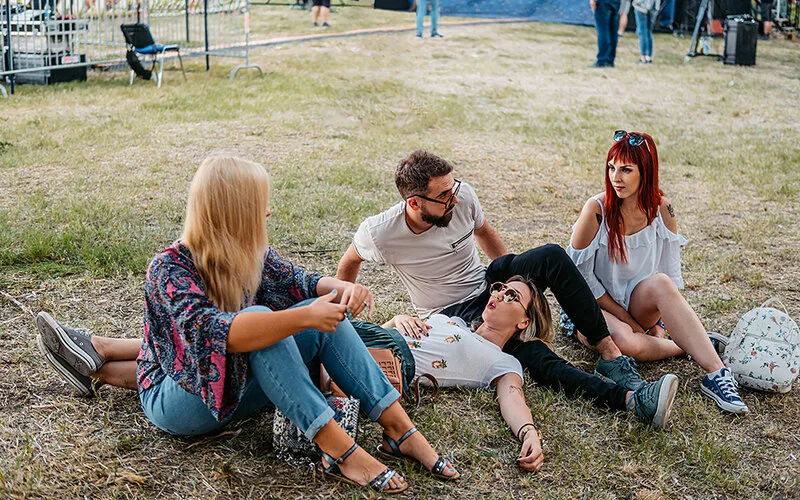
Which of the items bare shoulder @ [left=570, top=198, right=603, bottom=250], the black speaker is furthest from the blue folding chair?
the black speaker

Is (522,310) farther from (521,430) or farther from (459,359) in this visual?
(521,430)

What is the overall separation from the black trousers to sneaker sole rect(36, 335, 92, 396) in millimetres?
1648

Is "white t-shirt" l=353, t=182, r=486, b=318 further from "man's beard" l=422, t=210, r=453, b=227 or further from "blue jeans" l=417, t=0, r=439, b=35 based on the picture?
"blue jeans" l=417, t=0, r=439, b=35

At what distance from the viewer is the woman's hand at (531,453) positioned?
10.2 ft

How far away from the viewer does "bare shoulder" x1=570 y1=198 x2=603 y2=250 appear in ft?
13.5

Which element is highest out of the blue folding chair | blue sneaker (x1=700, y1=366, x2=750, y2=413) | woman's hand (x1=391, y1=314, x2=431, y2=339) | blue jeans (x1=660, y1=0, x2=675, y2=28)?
blue jeans (x1=660, y1=0, x2=675, y2=28)

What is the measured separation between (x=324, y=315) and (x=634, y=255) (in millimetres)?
1966

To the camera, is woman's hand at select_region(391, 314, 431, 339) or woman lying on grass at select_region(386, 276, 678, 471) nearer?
woman lying on grass at select_region(386, 276, 678, 471)

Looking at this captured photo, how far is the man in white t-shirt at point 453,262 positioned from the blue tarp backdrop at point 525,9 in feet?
59.1

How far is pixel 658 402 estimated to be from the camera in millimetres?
3393

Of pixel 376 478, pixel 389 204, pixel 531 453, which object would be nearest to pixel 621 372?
pixel 531 453

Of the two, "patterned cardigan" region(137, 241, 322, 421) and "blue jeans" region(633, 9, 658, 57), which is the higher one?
"blue jeans" region(633, 9, 658, 57)

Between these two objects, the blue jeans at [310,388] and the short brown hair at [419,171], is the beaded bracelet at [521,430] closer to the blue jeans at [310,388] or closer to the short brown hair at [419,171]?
the blue jeans at [310,388]

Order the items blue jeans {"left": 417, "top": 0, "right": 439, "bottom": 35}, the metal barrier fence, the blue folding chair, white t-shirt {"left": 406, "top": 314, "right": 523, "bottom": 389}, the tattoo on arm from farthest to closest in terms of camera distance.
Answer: blue jeans {"left": 417, "top": 0, "right": 439, "bottom": 35} < the blue folding chair < the metal barrier fence < white t-shirt {"left": 406, "top": 314, "right": 523, "bottom": 389} < the tattoo on arm
